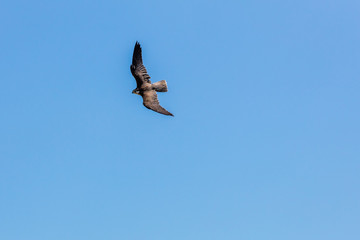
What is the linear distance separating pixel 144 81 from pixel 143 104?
154cm

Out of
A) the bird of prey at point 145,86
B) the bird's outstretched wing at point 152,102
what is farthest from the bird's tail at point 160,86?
the bird's outstretched wing at point 152,102

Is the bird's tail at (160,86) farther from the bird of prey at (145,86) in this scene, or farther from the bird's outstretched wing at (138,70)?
the bird's outstretched wing at (138,70)

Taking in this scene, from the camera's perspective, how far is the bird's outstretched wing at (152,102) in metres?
70.4

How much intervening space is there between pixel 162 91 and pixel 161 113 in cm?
144

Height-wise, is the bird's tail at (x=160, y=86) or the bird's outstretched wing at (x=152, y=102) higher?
the bird's tail at (x=160, y=86)

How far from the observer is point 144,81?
7019cm

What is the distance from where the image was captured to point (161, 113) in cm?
7044

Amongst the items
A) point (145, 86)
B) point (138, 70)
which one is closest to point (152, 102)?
point (145, 86)

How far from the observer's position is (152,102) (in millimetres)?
70500

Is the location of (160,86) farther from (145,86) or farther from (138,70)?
(138,70)

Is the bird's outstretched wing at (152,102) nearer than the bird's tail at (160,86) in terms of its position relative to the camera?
No

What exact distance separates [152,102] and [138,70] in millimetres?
2301

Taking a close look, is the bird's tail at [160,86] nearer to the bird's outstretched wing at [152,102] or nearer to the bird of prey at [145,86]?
the bird of prey at [145,86]

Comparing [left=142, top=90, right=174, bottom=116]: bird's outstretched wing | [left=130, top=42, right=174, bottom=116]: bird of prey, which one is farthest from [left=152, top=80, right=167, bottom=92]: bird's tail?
[left=142, top=90, right=174, bottom=116]: bird's outstretched wing
